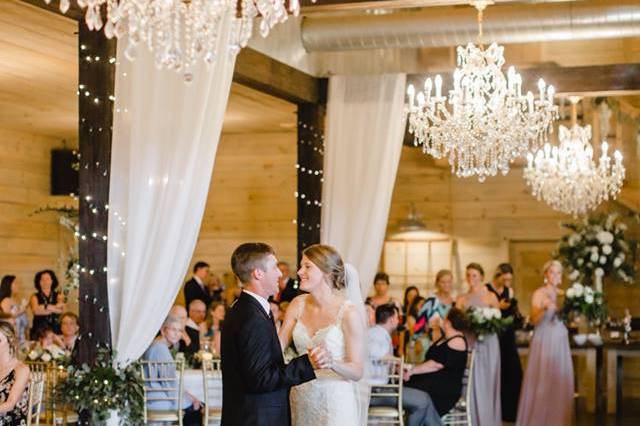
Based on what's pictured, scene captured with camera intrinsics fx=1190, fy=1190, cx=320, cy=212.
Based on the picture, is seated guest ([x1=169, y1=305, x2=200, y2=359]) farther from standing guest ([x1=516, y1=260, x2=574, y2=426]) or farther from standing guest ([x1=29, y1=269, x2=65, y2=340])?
standing guest ([x1=516, y1=260, x2=574, y2=426])

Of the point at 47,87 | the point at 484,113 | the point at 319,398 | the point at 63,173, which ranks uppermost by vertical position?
the point at 47,87

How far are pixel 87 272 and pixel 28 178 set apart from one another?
22.6 feet

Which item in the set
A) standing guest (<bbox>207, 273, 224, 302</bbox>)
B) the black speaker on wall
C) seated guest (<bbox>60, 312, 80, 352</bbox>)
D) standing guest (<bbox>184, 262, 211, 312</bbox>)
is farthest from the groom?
the black speaker on wall

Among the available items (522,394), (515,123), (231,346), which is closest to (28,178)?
(522,394)

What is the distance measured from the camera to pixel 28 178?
14102mm

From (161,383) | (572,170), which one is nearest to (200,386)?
(161,383)

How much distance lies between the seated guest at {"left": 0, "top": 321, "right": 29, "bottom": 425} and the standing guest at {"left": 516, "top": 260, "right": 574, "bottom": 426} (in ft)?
17.2

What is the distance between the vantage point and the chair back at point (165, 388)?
808cm

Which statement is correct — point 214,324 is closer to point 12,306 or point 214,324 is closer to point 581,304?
point 12,306

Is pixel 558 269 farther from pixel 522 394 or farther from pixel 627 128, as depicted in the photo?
pixel 627 128

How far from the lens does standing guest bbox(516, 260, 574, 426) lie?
10391 mm

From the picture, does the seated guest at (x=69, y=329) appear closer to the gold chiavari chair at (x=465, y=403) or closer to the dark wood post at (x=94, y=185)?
the dark wood post at (x=94, y=185)

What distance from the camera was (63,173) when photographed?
14.3 m

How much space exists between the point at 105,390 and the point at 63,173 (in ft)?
24.1
